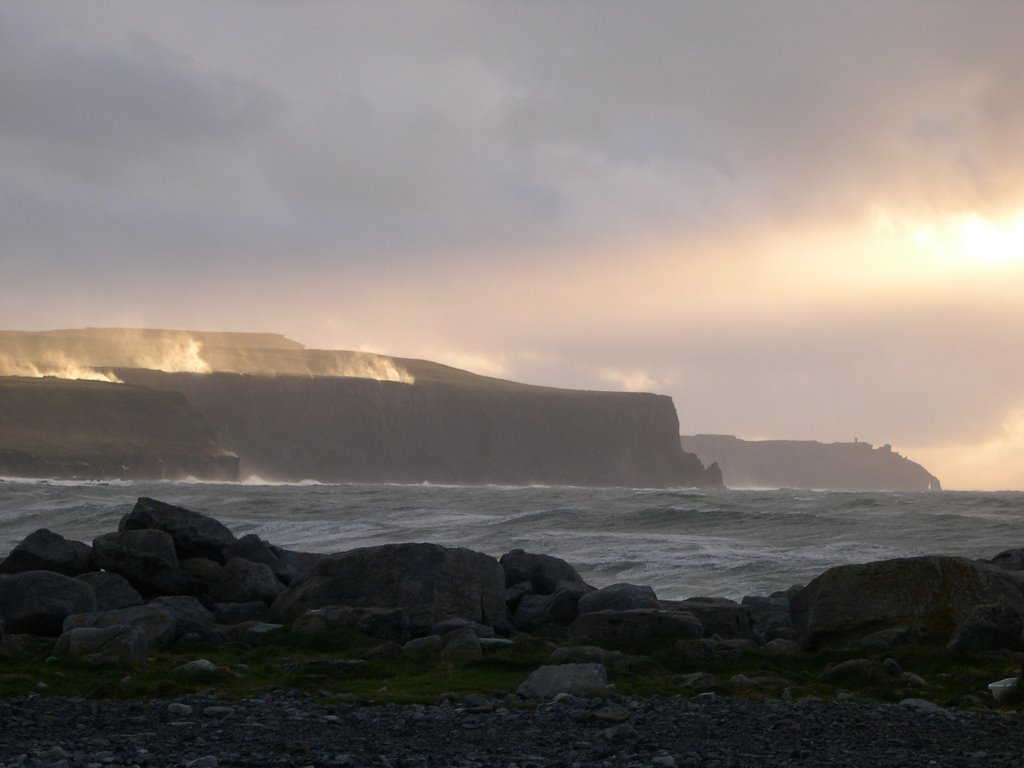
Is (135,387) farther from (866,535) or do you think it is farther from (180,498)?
(866,535)

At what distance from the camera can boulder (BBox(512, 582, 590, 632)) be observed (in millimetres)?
18516

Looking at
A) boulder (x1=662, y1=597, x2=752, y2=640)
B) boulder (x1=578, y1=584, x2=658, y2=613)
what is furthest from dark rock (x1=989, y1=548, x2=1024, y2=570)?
boulder (x1=578, y1=584, x2=658, y2=613)

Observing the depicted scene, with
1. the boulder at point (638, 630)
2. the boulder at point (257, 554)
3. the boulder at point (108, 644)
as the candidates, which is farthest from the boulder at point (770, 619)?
the boulder at point (108, 644)

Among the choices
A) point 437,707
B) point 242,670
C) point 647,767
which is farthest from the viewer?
point 242,670

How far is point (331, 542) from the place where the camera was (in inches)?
1497

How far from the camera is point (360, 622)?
1622cm

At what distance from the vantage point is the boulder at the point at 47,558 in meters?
19.9

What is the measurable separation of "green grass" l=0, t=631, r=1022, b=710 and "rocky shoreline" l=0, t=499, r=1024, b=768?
6cm

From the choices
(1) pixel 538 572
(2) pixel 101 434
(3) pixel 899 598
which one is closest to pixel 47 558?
(1) pixel 538 572

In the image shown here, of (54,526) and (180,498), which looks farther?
(180,498)

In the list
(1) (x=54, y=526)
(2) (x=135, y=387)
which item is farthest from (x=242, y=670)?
(2) (x=135, y=387)

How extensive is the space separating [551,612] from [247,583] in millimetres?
4835

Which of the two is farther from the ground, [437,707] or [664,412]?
[664,412]

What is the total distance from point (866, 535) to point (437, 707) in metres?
30.6
